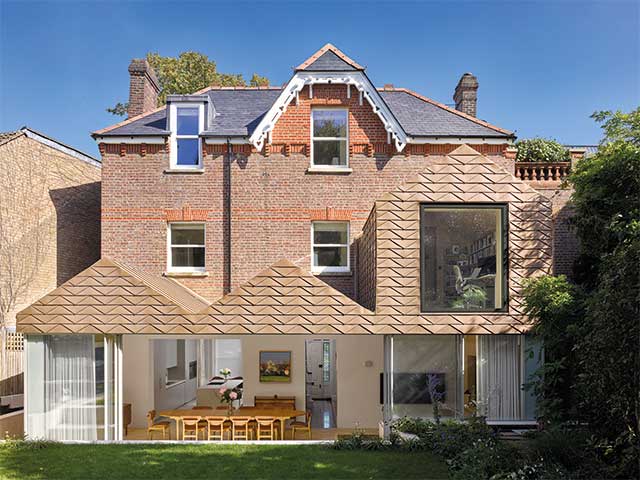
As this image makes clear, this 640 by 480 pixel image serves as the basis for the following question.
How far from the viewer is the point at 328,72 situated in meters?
15.6

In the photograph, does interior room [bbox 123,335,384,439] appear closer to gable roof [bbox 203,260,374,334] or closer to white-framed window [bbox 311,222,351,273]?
white-framed window [bbox 311,222,351,273]

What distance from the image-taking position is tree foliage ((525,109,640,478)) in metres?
8.62

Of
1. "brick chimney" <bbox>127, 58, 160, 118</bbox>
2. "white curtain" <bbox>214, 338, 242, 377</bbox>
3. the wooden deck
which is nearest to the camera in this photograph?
the wooden deck

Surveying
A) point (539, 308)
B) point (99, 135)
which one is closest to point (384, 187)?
point (539, 308)

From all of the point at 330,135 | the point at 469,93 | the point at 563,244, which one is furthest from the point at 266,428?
the point at 469,93

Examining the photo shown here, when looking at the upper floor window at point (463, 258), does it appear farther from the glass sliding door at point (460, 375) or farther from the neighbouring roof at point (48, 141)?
the neighbouring roof at point (48, 141)

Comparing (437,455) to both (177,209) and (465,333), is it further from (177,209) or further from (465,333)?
(177,209)

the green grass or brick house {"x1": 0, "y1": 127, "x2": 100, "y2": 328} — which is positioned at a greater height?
brick house {"x1": 0, "y1": 127, "x2": 100, "y2": 328}

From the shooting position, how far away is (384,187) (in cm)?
1614

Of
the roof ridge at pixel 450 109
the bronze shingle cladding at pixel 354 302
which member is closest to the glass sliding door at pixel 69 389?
the bronze shingle cladding at pixel 354 302

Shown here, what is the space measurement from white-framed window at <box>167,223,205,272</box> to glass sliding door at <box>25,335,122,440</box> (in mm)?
4482

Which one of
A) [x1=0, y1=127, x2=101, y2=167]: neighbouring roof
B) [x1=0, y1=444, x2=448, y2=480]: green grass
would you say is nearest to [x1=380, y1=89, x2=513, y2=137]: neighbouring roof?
[x1=0, y1=444, x2=448, y2=480]: green grass

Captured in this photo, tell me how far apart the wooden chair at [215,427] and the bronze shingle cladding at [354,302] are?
2162 mm

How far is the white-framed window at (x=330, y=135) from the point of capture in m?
16.1
